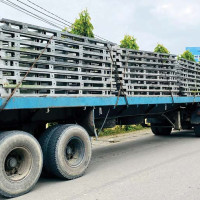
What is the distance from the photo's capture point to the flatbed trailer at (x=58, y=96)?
4594 millimetres

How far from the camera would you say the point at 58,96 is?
524 centimetres

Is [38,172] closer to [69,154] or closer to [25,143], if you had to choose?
[25,143]

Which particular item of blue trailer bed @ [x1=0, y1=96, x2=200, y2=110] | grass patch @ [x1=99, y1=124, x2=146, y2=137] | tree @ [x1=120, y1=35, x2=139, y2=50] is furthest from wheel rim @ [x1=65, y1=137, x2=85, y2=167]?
tree @ [x1=120, y1=35, x2=139, y2=50]

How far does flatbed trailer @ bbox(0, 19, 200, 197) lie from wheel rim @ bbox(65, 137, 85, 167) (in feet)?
0.06

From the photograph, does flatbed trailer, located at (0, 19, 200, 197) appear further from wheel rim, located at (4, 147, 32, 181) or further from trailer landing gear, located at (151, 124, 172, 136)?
trailer landing gear, located at (151, 124, 172, 136)

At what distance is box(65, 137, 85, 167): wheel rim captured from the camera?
5.53 m

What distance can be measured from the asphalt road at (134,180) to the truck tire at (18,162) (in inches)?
8.0

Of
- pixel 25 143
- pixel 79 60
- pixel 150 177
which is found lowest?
pixel 150 177

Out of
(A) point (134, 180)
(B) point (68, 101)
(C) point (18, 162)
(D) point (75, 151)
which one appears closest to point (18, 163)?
(C) point (18, 162)

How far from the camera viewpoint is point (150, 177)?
5.24m

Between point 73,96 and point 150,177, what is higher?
point 73,96

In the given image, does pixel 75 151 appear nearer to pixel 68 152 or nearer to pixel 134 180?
pixel 68 152

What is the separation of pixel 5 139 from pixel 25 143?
367mm

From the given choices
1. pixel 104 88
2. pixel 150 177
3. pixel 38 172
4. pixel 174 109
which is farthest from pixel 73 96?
pixel 174 109
